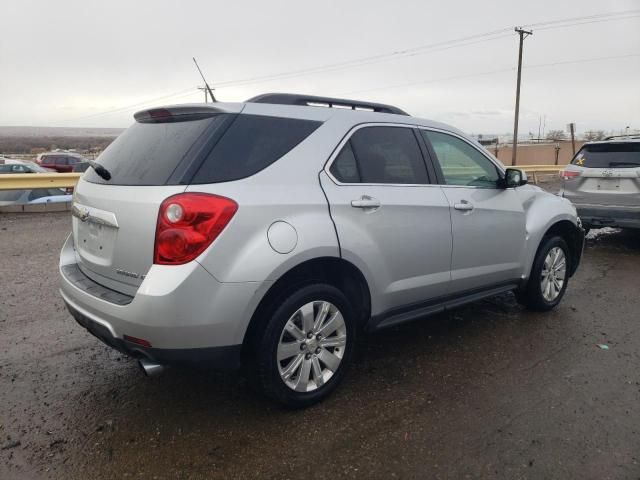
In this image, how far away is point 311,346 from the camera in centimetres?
296

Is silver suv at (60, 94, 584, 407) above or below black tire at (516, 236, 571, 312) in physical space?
above

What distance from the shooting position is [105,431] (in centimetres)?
279

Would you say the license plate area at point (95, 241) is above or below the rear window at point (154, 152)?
below

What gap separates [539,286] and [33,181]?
10.2m

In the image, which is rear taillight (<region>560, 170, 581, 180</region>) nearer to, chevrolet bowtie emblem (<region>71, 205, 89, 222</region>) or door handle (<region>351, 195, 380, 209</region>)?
door handle (<region>351, 195, 380, 209</region>)

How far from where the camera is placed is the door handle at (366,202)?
310 centimetres

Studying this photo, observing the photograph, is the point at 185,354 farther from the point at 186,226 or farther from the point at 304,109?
the point at 304,109

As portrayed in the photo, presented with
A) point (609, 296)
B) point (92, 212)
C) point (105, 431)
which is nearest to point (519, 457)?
point (105, 431)

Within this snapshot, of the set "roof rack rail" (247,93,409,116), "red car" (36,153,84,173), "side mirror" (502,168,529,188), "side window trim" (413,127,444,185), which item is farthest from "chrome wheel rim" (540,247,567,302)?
"red car" (36,153,84,173)

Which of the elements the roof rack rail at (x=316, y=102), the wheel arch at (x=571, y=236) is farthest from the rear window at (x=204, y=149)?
the wheel arch at (x=571, y=236)

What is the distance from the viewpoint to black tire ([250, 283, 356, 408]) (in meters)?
2.74

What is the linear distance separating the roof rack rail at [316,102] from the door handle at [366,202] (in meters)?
0.73

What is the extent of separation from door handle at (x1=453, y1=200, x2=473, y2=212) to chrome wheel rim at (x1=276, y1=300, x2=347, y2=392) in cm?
133

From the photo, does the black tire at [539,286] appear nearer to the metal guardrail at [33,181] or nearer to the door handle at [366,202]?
the door handle at [366,202]
